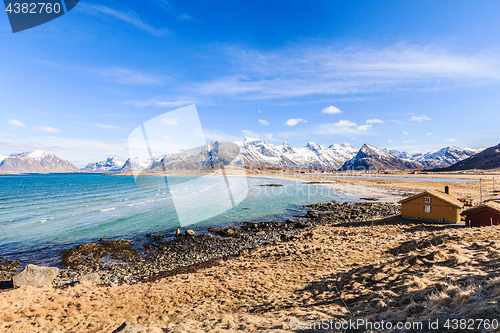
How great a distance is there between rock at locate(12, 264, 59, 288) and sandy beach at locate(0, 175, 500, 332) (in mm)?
1674

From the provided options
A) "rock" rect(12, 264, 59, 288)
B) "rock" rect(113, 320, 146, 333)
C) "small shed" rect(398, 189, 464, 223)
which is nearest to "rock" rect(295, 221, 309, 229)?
"small shed" rect(398, 189, 464, 223)

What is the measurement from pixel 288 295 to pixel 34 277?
16.1 meters

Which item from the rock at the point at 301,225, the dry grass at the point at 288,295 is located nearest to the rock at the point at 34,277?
the dry grass at the point at 288,295

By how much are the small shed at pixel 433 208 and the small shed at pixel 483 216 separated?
236 centimetres

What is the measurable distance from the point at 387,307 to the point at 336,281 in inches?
147

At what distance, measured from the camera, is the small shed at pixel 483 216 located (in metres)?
19.4

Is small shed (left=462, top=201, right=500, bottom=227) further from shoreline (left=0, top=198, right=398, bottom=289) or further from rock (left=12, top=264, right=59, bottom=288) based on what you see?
rock (left=12, top=264, right=59, bottom=288)

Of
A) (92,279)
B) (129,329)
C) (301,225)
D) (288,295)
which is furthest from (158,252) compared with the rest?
(301,225)

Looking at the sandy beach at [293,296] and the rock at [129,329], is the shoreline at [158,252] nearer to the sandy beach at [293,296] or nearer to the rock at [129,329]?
the sandy beach at [293,296]

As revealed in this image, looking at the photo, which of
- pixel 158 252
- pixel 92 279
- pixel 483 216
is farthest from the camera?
pixel 158 252

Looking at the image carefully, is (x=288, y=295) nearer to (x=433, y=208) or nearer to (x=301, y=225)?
(x=301, y=225)

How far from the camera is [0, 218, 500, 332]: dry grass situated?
6.91 metres

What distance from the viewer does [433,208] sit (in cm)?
2428

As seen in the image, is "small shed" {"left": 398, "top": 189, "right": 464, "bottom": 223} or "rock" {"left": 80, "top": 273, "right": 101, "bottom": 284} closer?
"rock" {"left": 80, "top": 273, "right": 101, "bottom": 284}
